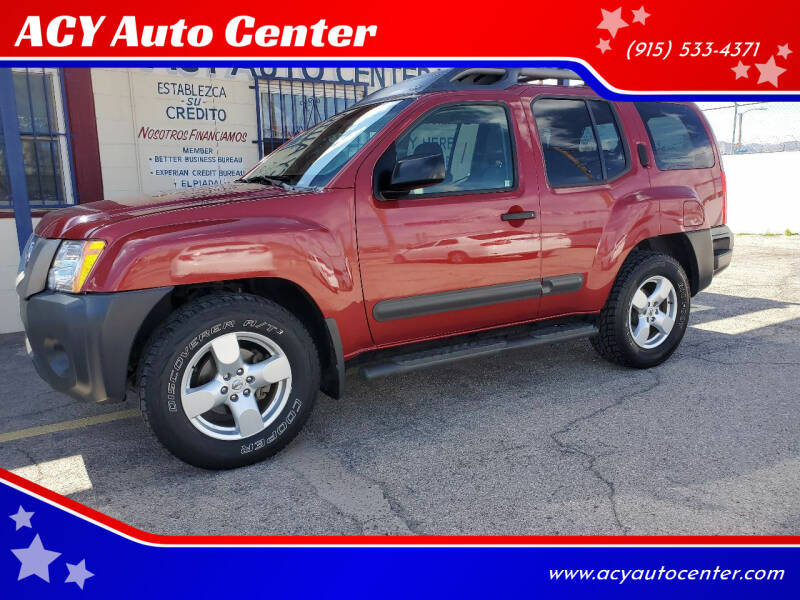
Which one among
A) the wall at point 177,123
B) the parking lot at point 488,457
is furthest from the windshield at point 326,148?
the wall at point 177,123

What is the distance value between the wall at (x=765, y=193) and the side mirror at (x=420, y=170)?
44.6ft

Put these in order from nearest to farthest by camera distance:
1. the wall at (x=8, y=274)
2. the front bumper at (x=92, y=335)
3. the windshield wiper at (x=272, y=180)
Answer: the front bumper at (x=92, y=335)
the windshield wiper at (x=272, y=180)
the wall at (x=8, y=274)

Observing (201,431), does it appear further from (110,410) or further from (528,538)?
(528,538)

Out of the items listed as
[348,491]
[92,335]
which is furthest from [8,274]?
[348,491]

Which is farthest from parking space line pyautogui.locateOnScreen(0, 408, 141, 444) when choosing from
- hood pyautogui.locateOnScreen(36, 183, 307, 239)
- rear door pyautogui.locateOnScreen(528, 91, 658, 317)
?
rear door pyautogui.locateOnScreen(528, 91, 658, 317)

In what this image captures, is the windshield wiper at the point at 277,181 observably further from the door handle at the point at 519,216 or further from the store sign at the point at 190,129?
the store sign at the point at 190,129

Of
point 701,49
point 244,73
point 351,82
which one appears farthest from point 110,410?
point 351,82

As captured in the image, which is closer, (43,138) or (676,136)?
(676,136)

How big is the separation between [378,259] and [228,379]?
3.09 ft

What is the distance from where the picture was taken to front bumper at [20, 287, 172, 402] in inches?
107

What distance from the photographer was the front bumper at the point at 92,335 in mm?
2725

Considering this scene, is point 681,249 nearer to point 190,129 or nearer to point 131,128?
point 190,129

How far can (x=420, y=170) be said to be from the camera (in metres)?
3.15

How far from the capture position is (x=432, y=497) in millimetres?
2750
